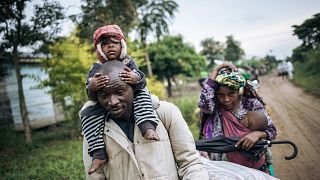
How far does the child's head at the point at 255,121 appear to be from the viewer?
9.38 feet

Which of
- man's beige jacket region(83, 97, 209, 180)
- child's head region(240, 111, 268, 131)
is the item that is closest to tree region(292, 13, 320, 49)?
child's head region(240, 111, 268, 131)

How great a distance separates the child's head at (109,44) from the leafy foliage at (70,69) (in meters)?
10.1

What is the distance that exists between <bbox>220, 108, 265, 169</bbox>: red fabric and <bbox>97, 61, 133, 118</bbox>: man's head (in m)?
1.39

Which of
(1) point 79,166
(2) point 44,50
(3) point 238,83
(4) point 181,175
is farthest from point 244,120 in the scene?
(2) point 44,50

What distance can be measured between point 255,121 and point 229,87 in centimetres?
43

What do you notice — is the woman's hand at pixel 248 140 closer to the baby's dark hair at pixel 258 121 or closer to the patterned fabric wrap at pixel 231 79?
the baby's dark hair at pixel 258 121

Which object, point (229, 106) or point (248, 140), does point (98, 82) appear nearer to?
point (248, 140)

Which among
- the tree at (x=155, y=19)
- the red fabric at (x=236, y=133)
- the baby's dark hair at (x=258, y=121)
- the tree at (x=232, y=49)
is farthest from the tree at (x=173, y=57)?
the tree at (x=232, y=49)

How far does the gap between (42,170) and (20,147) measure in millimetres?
4445

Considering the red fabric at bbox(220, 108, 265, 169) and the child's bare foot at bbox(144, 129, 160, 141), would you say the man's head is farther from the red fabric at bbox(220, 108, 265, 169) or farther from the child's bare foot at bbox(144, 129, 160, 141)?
the red fabric at bbox(220, 108, 265, 169)

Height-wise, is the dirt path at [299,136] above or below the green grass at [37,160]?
above

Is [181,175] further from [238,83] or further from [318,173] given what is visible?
[318,173]

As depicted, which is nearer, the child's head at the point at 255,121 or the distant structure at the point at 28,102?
the child's head at the point at 255,121

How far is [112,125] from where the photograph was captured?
6.55 feet
